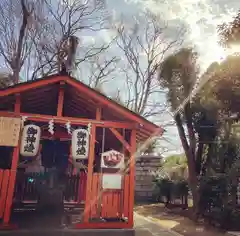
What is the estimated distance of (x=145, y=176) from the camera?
21797 mm

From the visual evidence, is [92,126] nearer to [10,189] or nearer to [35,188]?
[10,189]

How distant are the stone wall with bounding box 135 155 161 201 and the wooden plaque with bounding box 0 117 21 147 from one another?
14.8 metres

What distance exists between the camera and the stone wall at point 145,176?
21.3 meters

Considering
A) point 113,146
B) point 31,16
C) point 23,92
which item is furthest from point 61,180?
point 31,16

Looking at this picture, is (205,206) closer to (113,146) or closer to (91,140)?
(113,146)

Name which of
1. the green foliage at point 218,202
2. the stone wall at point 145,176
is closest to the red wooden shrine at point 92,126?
the green foliage at point 218,202

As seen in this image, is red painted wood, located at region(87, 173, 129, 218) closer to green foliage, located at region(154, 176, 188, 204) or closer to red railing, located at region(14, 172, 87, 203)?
red railing, located at region(14, 172, 87, 203)

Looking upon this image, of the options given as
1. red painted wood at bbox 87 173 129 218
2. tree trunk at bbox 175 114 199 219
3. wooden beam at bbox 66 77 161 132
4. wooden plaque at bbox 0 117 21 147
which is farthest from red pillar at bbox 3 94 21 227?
tree trunk at bbox 175 114 199 219

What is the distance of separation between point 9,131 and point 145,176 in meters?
15.3

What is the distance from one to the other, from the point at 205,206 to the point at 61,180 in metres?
6.98

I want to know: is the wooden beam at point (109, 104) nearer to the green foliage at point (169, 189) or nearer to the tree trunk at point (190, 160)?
the tree trunk at point (190, 160)

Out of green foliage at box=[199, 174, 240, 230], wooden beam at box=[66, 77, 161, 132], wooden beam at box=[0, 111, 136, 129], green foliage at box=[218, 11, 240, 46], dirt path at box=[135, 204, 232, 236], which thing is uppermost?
green foliage at box=[218, 11, 240, 46]

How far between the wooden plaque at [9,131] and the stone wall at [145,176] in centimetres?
1483

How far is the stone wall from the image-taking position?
2133 centimetres
